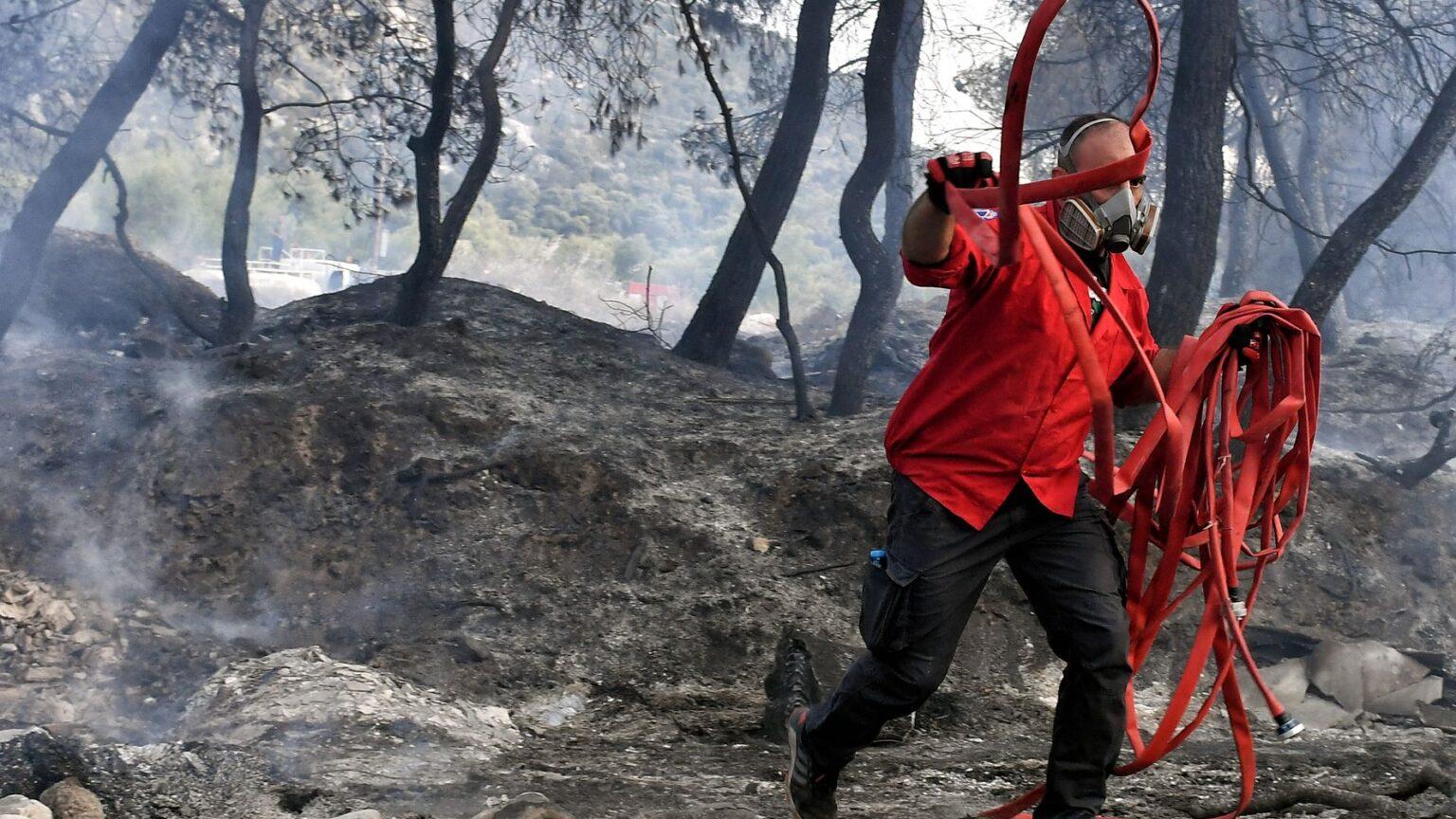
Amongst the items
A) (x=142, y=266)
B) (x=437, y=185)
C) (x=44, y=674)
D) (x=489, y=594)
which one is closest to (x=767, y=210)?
(x=437, y=185)

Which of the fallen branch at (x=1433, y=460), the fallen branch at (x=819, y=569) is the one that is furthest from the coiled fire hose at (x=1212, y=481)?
the fallen branch at (x=1433, y=460)

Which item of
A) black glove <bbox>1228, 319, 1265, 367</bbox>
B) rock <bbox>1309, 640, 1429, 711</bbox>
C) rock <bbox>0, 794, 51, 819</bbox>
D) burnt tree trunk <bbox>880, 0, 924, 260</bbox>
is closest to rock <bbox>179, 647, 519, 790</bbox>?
rock <bbox>0, 794, 51, 819</bbox>

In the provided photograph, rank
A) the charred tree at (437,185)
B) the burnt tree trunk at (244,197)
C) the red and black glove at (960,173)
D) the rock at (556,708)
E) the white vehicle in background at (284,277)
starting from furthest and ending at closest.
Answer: the white vehicle in background at (284,277) → the burnt tree trunk at (244,197) → the charred tree at (437,185) → the rock at (556,708) → the red and black glove at (960,173)

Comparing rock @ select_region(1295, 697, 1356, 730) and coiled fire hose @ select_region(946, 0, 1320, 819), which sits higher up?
coiled fire hose @ select_region(946, 0, 1320, 819)

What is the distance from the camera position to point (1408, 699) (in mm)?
5426

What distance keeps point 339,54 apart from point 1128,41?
7.36m

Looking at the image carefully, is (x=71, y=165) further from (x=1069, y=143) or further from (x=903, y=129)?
(x=903, y=129)

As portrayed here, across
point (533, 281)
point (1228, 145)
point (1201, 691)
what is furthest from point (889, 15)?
point (533, 281)

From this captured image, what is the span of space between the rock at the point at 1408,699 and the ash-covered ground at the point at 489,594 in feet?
0.20

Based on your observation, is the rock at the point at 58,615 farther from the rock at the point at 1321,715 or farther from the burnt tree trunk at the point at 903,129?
the burnt tree trunk at the point at 903,129

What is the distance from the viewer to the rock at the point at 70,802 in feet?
9.55

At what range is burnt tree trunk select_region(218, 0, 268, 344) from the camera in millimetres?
9719

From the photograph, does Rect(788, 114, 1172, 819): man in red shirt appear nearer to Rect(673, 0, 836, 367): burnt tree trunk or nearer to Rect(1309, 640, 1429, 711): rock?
Rect(1309, 640, 1429, 711): rock

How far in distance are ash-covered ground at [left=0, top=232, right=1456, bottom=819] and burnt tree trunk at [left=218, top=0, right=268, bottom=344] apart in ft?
3.22
